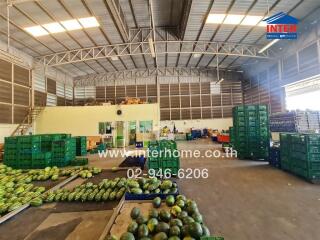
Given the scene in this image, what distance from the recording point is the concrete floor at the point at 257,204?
2.97m

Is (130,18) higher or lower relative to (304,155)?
higher

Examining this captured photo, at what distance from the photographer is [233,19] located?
1083cm

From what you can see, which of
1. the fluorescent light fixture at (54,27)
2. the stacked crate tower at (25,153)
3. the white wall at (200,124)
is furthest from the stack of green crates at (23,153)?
the white wall at (200,124)

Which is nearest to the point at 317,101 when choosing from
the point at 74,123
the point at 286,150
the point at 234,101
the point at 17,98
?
the point at 286,150

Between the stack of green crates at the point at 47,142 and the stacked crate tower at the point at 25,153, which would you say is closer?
the stacked crate tower at the point at 25,153

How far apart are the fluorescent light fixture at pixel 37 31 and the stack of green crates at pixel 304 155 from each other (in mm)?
12613

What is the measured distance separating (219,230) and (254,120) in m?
6.40

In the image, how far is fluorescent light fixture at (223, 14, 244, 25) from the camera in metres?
10.5

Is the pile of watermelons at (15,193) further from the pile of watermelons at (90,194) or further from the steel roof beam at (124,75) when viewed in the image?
the steel roof beam at (124,75)

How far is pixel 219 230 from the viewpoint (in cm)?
303

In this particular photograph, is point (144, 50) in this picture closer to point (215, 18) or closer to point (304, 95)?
point (215, 18)

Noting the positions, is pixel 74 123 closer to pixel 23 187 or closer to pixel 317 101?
pixel 23 187

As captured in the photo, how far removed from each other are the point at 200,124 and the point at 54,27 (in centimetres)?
1515

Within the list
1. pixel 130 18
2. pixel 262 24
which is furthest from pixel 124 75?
pixel 262 24
